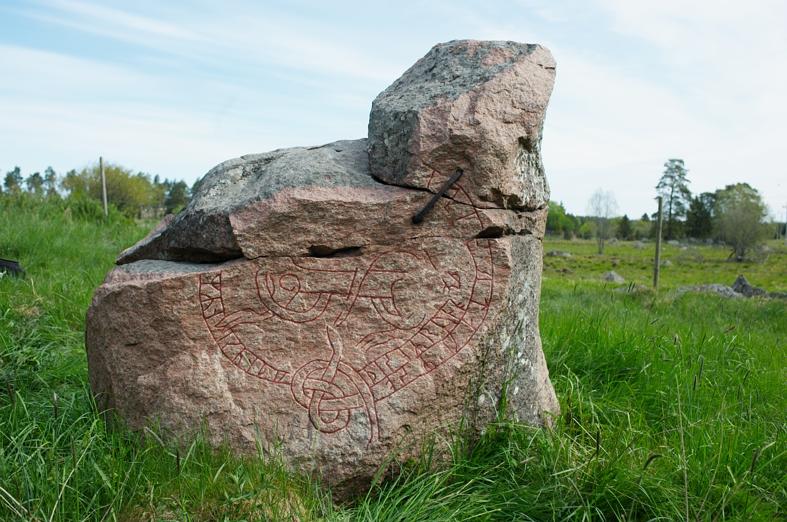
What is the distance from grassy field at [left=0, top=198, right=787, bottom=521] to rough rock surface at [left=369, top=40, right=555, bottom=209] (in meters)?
1.14

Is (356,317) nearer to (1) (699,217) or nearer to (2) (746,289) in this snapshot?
(2) (746,289)

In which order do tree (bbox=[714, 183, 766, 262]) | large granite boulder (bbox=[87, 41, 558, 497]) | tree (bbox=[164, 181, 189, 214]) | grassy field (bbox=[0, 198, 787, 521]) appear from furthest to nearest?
tree (bbox=[164, 181, 189, 214]) → tree (bbox=[714, 183, 766, 262]) → large granite boulder (bbox=[87, 41, 558, 497]) → grassy field (bbox=[0, 198, 787, 521])

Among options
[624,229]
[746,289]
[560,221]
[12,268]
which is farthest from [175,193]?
[12,268]

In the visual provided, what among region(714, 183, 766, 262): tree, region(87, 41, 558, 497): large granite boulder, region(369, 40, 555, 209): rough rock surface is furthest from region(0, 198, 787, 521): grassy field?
region(714, 183, 766, 262): tree

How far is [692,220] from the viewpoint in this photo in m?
38.9

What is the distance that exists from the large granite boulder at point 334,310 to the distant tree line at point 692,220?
14583mm

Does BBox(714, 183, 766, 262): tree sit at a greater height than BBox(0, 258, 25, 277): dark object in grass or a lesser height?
greater

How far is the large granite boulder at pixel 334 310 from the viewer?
288 cm

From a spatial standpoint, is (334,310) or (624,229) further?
(624,229)

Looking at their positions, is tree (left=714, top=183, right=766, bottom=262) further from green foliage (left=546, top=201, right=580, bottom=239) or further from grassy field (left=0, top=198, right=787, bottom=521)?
grassy field (left=0, top=198, right=787, bottom=521)

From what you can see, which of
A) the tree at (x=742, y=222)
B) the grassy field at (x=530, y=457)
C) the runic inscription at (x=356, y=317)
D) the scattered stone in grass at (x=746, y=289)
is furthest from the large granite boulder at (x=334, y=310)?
the tree at (x=742, y=222)

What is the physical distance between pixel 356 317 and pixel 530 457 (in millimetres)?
949

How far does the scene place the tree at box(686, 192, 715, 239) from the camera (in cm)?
3828

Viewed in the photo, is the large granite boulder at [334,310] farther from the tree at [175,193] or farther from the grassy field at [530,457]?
the tree at [175,193]
